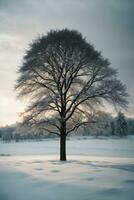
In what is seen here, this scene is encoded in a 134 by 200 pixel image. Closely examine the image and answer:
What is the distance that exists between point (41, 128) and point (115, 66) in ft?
24.8

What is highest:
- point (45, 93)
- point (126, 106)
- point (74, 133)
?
point (45, 93)

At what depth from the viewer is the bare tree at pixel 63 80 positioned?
1645 centimetres

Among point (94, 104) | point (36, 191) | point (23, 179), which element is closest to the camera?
point (36, 191)

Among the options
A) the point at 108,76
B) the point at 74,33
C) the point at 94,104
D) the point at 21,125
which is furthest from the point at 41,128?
the point at 74,33

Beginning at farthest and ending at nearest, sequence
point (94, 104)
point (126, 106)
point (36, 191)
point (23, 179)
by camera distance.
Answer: point (94, 104)
point (126, 106)
point (23, 179)
point (36, 191)

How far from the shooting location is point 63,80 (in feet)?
56.0

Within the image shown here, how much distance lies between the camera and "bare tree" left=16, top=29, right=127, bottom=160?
16453 millimetres

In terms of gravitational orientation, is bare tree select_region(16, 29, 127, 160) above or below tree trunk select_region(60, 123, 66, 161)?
above

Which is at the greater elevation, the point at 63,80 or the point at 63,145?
the point at 63,80

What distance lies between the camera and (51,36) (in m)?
16.7

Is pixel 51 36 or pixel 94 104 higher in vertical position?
pixel 51 36

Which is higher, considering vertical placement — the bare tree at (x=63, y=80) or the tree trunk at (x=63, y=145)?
the bare tree at (x=63, y=80)

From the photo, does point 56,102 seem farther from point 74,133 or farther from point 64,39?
point 64,39

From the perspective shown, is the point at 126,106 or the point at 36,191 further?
the point at 126,106
